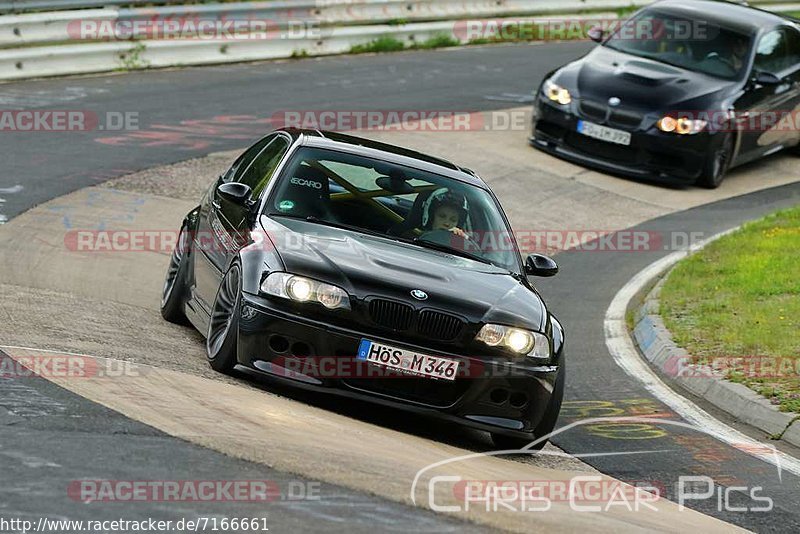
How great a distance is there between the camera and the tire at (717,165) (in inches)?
692

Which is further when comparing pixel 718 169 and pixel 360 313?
pixel 718 169

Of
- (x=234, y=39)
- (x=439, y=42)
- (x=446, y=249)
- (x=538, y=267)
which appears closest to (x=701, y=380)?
(x=538, y=267)

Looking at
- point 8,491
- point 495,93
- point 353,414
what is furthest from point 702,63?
point 8,491

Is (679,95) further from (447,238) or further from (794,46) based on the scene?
(447,238)

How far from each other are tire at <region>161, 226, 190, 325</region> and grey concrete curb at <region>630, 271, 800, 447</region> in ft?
11.7

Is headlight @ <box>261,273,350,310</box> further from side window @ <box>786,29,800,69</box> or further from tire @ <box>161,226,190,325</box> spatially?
side window @ <box>786,29,800,69</box>

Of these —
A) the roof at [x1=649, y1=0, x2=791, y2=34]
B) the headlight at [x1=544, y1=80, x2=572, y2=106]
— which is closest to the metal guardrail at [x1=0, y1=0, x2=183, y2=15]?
the headlight at [x1=544, y1=80, x2=572, y2=106]

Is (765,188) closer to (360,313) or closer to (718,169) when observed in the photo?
(718,169)

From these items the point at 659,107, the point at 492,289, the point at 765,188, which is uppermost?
the point at 492,289

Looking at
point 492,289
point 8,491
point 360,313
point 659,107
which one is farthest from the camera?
point 659,107

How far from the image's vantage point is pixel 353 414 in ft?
26.7

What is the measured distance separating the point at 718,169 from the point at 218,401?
11778 mm

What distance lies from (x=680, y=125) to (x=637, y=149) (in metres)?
0.56

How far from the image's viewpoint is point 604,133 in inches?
684
